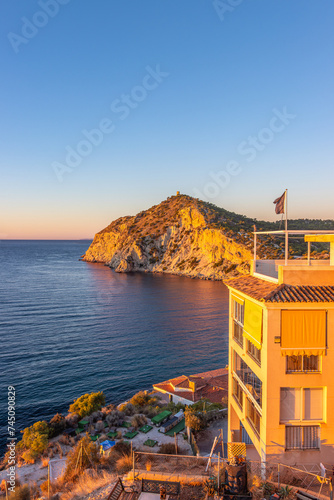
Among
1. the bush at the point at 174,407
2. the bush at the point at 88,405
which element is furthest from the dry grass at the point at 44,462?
the bush at the point at 174,407

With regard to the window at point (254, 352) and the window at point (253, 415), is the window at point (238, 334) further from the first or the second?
the window at point (253, 415)

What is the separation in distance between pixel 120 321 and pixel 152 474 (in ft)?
162

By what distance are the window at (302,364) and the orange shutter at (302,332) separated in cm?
35

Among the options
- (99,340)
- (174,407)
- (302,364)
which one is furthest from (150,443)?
(99,340)

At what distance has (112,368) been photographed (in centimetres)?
4009

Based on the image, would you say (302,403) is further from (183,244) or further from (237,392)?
(183,244)

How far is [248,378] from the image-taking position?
14.3 metres

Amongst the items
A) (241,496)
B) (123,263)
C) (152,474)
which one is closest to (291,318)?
(241,496)

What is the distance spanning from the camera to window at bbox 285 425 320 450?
12.2 m

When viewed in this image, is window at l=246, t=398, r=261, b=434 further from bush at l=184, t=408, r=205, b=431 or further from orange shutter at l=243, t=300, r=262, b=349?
bush at l=184, t=408, r=205, b=431

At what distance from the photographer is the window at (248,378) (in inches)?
511

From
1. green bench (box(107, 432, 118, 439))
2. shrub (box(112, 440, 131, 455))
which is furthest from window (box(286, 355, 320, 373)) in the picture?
green bench (box(107, 432, 118, 439))

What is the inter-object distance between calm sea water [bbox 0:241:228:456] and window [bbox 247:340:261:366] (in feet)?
72.7

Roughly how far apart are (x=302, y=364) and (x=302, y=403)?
1411mm
